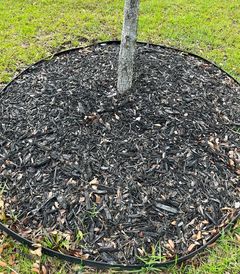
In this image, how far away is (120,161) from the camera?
9.49 ft

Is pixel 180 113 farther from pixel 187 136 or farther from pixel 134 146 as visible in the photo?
pixel 134 146

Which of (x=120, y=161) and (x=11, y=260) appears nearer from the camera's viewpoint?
(x=11, y=260)

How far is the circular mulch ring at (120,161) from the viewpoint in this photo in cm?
259

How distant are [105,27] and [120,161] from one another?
2668 millimetres

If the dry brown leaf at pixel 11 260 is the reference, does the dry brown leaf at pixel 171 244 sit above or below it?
above

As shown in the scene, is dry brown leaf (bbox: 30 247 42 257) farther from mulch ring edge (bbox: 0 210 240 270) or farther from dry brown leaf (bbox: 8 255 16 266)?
dry brown leaf (bbox: 8 255 16 266)

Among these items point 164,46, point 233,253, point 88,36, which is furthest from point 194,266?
point 88,36

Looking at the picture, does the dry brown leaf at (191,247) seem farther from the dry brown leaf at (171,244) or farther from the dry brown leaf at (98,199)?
the dry brown leaf at (98,199)

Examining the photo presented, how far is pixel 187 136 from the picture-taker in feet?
10.1

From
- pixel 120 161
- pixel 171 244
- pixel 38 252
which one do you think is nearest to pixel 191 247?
pixel 171 244

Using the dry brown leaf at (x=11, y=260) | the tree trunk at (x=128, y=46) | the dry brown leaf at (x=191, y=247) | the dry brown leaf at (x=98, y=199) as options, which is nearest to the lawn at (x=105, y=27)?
the tree trunk at (x=128, y=46)

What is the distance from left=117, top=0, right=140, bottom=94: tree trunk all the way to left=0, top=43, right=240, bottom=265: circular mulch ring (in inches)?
5.2

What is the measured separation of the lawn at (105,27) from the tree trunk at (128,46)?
1491 mm

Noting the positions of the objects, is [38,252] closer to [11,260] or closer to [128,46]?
[11,260]
